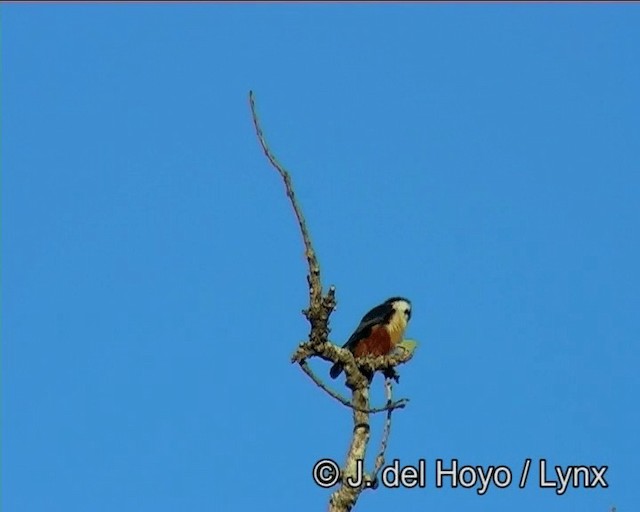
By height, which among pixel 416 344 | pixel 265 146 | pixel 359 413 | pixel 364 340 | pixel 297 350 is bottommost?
pixel 359 413

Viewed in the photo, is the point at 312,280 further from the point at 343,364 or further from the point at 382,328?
the point at 382,328

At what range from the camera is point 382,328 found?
10.4 metres

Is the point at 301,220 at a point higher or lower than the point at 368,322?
lower

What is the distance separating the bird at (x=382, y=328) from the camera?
1000cm

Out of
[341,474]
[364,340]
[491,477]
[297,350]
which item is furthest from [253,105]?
[364,340]

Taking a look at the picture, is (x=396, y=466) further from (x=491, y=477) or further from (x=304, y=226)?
(x=304, y=226)

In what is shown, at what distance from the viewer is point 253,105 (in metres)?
5.93

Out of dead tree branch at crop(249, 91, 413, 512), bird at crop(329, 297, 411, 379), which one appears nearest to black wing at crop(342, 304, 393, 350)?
bird at crop(329, 297, 411, 379)

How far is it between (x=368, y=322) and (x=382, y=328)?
0.71ft

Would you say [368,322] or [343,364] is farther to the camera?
[368,322]

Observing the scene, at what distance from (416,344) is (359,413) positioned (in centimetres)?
238

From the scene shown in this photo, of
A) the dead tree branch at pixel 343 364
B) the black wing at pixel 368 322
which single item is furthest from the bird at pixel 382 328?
the dead tree branch at pixel 343 364

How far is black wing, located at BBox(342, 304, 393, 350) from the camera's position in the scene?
10.4m

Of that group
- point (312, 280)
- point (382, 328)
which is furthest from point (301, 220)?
point (382, 328)
